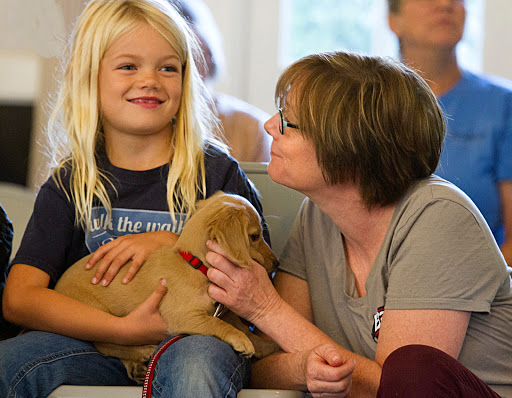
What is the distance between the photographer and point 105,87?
1.71 metres

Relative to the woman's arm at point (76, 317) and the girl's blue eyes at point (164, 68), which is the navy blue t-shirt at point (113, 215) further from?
the girl's blue eyes at point (164, 68)

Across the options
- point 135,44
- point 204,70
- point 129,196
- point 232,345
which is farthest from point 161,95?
point 204,70

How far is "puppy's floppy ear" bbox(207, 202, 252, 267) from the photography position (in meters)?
1.39

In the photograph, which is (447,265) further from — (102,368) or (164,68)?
(164,68)

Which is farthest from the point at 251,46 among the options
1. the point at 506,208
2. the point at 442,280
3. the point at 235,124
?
the point at 442,280

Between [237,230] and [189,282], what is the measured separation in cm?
16

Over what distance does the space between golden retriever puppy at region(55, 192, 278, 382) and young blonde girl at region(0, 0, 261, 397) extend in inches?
1.3

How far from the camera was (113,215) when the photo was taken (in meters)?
1.66

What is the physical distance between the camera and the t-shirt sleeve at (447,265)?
1.25 metres

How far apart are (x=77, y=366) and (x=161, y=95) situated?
2.38 feet

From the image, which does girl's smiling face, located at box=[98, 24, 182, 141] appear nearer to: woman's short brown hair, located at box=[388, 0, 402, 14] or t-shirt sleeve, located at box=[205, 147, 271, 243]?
t-shirt sleeve, located at box=[205, 147, 271, 243]

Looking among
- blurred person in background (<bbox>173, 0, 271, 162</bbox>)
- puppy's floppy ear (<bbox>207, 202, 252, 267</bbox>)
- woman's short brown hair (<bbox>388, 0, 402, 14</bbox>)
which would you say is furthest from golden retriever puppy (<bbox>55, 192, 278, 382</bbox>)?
woman's short brown hair (<bbox>388, 0, 402, 14</bbox>)

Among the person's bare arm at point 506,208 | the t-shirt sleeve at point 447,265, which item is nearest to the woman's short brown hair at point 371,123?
the t-shirt sleeve at point 447,265

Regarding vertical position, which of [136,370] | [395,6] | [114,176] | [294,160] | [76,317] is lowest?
[136,370]
